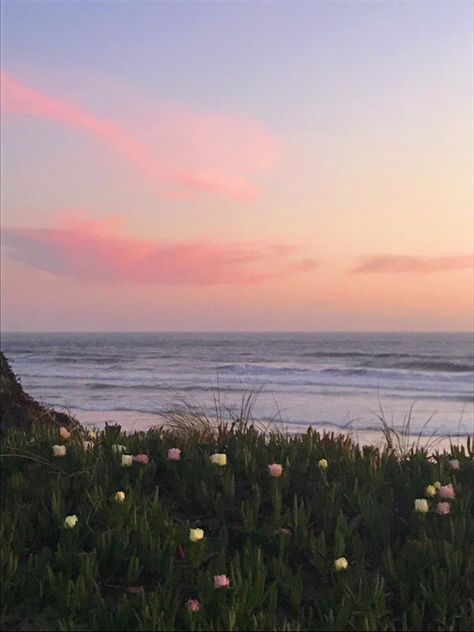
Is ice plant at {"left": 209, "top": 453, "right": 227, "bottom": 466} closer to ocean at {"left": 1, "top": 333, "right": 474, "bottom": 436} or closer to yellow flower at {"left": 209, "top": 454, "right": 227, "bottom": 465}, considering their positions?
yellow flower at {"left": 209, "top": 454, "right": 227, "bottom": 465}

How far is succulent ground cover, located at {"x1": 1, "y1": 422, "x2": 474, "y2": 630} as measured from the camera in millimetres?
3369

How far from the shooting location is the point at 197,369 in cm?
4497

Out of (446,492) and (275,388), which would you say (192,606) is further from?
(275,388)

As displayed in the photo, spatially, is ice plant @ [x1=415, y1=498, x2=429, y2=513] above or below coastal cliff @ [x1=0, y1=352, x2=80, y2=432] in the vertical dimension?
below

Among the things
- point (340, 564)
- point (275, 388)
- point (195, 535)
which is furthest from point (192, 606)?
point (275, 388)

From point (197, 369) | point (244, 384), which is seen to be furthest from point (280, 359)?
point (244, 384)

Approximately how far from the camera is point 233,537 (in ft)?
14.1

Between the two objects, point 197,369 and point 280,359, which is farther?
point 280,359

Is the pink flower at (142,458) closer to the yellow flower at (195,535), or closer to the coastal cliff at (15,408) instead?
the yellow flower at (195,535)

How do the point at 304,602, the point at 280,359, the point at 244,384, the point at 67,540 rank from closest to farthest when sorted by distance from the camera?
1. the point at 304,602
2. the point at 67,540
3. the point at 244,384
4. the point at 280,359

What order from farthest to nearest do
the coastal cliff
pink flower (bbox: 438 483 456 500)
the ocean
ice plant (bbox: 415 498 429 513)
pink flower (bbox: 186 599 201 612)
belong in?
1. the ocean
2. the coastal cliff
3. pink flower (bbox: 438 483 456 500)
4. ice plant (bbox: 415 498 429 513)
5. pink flower (bbox: 186 599 201 612)

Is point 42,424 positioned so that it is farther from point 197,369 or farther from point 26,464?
point 197,369

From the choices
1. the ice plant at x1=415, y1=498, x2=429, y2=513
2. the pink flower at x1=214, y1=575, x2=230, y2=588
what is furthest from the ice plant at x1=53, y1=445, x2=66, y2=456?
the ice plant at x1=415, y1=498, x2=429, y2=513

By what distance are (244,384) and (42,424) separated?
28.7m
